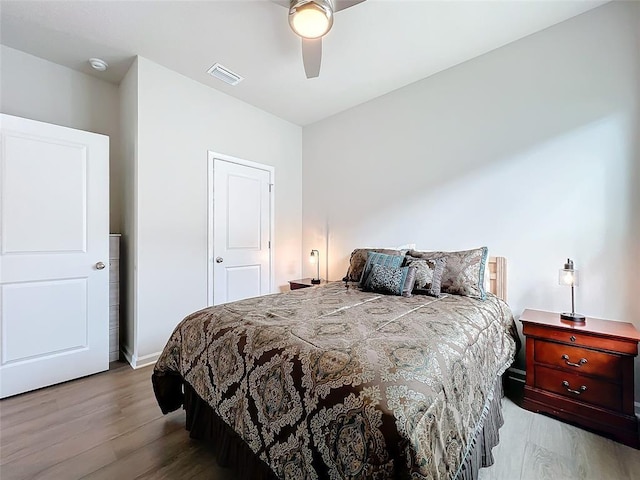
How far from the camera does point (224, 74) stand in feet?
9.74

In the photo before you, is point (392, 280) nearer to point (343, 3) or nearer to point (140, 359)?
point (343, 3)

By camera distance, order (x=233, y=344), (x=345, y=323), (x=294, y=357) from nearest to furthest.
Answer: (x=294, y=357), (x=233, y=344), (x=345, y=323)

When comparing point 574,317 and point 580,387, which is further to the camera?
point 574,317

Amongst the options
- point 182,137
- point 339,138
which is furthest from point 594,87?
point 182,137

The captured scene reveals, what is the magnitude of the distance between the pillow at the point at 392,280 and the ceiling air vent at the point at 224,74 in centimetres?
248

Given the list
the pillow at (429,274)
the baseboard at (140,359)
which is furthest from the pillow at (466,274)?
the baseboard at (140,359)

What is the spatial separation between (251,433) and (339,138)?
11.5ft

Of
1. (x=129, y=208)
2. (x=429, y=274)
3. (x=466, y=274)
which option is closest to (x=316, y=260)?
(x=429, y=274)

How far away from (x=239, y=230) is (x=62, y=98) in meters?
2.16

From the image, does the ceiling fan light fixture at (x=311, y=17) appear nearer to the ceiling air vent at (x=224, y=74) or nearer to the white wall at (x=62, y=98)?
the ceiling air vent at (x=224, y=74)

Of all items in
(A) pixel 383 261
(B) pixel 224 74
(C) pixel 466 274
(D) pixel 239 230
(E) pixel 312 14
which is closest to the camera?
(E) pixel 312 14

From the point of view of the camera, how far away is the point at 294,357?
1164mm

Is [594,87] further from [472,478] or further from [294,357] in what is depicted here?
[294,357]

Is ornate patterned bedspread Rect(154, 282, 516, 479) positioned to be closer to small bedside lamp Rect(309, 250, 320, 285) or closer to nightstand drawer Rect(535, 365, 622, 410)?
nightstand drawer Rect(535, 365, 622, 410)
